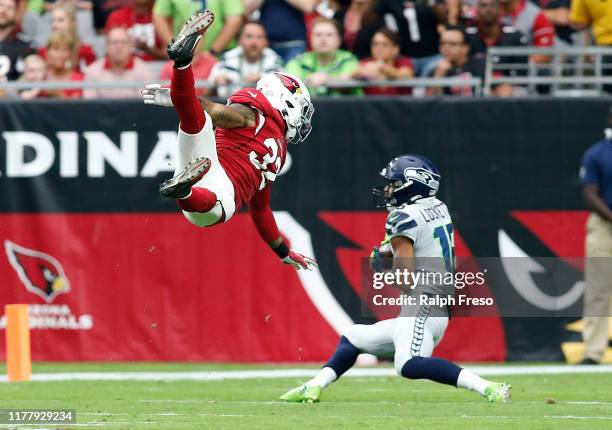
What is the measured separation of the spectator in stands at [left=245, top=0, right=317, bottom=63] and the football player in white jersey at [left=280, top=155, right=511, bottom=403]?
18.7 ft

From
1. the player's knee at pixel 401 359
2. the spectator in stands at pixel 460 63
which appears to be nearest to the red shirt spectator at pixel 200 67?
the spectator in stands at pixel 460 63

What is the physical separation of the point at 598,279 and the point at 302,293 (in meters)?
2.98

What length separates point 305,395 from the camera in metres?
9.76

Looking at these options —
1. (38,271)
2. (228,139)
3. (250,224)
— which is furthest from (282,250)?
(38,271)

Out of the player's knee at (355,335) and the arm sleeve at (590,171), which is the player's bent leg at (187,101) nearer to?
the player's knee at (355,335)

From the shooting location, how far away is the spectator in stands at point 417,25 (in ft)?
48.3

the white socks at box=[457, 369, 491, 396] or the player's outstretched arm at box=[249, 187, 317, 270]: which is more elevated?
the player's outstretched arm at box=[249, 187, 317, 270]

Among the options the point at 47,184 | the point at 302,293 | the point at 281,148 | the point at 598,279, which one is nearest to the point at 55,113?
the point at 47,184

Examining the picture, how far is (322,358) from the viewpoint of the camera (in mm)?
13789

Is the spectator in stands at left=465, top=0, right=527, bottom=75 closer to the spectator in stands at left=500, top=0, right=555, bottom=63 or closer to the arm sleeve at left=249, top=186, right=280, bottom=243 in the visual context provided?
the spectator in stands at left=500, top=0, right=555, bottom=63

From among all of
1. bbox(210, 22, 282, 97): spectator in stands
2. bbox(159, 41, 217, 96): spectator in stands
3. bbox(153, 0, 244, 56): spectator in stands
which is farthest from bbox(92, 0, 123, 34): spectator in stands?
bbox(210, 22, 282, 97): spectator in stands

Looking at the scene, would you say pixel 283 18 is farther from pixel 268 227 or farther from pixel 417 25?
pixel 268 227

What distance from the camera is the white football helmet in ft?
31.8

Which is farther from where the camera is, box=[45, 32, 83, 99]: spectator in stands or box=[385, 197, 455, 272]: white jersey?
box=[45, 32, 83, 99]: spectator in stands
